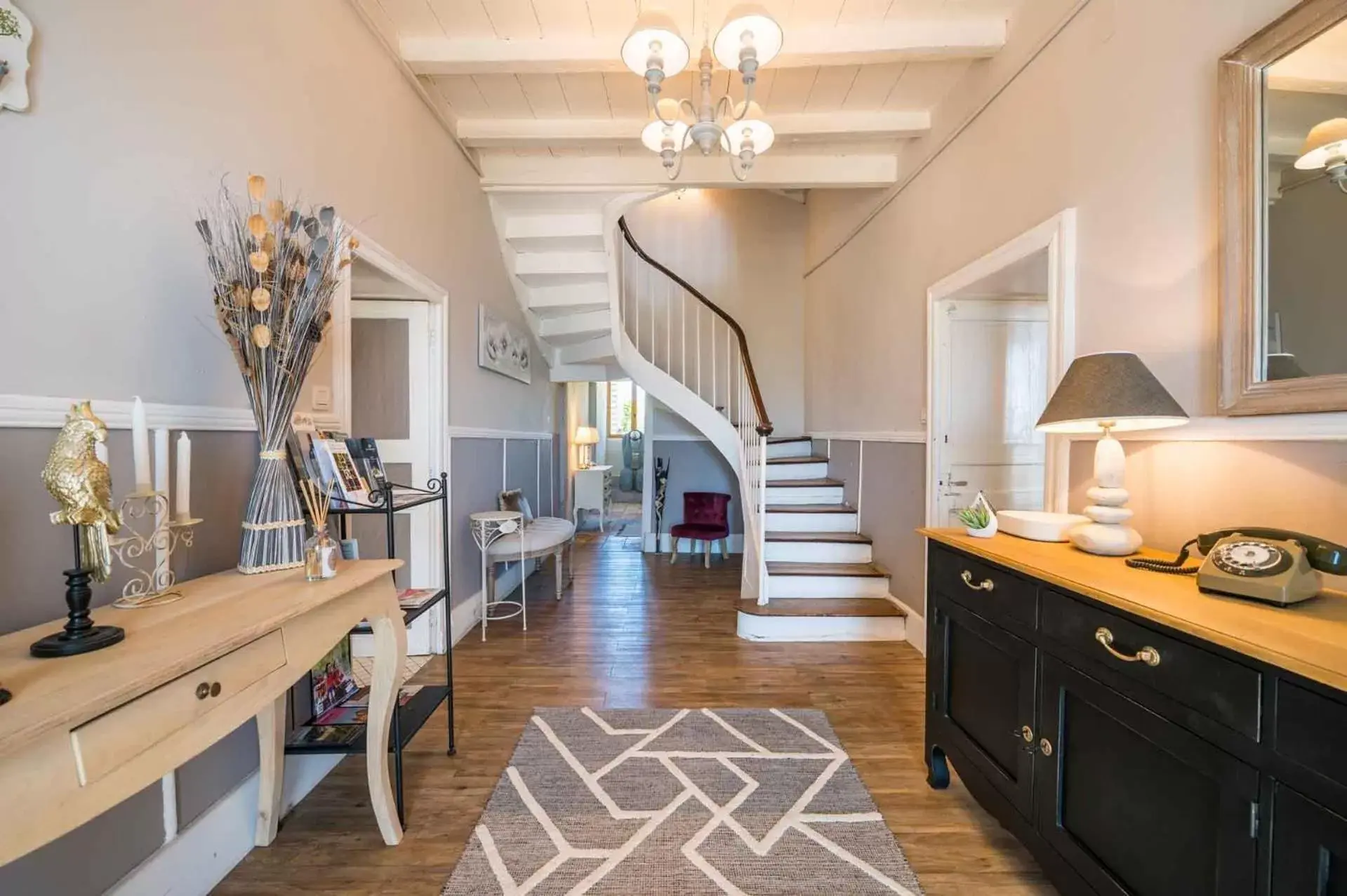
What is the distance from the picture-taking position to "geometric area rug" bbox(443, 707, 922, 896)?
158cm

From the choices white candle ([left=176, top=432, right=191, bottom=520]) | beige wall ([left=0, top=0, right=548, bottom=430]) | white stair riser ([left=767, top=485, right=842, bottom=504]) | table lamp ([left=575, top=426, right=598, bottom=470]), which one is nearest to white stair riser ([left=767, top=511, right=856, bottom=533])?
white stair riser ([left=767, top=485, right=842, bottom=504])

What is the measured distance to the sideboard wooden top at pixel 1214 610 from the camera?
0.87m

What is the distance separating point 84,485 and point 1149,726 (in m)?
2.08

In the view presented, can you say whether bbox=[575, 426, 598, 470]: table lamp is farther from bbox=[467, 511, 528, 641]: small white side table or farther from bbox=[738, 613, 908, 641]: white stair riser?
bbox=[738, 613, 908, 641]: white stair riser

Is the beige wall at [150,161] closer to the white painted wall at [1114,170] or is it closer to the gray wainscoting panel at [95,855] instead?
the gray wainscoting panel at [95,855]

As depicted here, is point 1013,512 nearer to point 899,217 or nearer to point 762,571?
point 762,571

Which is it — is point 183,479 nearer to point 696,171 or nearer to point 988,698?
point 988,698

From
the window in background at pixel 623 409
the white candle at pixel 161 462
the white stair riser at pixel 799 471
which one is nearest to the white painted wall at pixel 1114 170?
the white stair riser at pixel 799 471

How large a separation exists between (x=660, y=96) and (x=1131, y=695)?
317cm

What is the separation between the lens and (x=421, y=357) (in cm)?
310

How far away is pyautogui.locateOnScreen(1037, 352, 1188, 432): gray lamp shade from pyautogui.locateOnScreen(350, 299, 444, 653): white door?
2.96 metres

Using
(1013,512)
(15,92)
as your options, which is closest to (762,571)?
(1013,512)

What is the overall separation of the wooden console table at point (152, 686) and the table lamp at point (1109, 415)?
6.67 feet

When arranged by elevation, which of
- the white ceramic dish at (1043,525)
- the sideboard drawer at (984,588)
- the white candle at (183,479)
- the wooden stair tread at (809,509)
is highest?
the white candle at (183,479)
